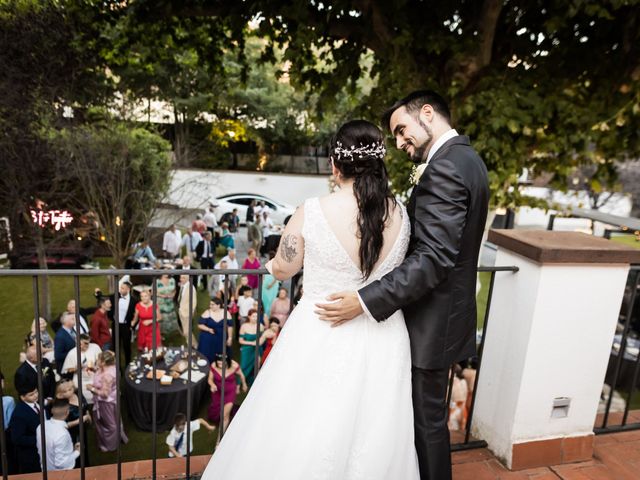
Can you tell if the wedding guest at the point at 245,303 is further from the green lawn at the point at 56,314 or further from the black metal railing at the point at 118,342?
the black metal railing at the point at 118,342

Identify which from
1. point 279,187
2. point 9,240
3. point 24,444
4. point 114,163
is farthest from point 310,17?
point 279,187

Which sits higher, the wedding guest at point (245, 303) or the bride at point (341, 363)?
the bride at point (341, 363)

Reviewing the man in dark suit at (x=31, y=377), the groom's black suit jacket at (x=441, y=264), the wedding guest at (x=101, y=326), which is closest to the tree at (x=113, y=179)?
the wedding guest at (x=101, y=326)

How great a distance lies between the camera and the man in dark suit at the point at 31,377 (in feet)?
→ 16.8

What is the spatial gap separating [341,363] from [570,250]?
1.39m

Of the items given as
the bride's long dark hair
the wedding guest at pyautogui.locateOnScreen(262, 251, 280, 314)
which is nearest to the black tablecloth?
the wedding guest at pyautogui.locateOnScreen(262, 251, 280, 314)

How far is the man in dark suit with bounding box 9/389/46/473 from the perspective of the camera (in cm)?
490

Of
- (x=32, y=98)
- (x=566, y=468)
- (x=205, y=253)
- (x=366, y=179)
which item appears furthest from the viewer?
(x=205, y=253)

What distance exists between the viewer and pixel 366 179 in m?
1.86

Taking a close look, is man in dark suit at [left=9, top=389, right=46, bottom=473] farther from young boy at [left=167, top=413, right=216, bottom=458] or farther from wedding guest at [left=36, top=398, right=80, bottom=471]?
young boy at [left=167, top=413, right=216, bottom=458]

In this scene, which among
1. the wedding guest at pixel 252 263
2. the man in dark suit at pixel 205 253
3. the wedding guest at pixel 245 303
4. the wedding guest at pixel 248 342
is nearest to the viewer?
the wedding guest at pixel 248 342

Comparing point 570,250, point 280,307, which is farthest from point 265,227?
point 570,250

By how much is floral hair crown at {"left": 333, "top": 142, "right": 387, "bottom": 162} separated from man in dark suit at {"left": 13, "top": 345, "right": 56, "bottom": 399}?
15.0ft

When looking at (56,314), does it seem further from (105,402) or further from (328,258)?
(328,258)
